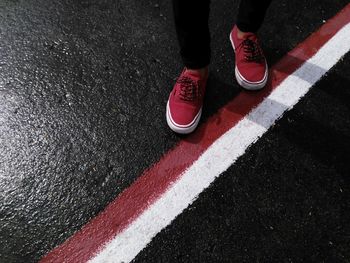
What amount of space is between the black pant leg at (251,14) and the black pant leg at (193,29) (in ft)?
1.27

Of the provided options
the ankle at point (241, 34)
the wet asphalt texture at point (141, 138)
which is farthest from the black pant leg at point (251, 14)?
the wet asphalt texture at point (141, 138)

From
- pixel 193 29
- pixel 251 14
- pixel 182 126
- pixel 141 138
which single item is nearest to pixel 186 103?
pixel 182 126

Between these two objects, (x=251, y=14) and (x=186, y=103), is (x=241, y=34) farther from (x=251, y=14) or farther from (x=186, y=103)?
(x=186, y=103)

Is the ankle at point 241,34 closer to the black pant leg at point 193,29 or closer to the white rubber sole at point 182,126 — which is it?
the black pant leg at point 193,29

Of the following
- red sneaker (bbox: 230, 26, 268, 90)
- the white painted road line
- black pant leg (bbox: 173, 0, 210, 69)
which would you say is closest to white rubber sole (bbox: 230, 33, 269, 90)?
red sneaker (bbox: 230, 26, 268, 90)

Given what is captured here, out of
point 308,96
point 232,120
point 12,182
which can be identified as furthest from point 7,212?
point 308,96

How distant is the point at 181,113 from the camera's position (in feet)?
7.30

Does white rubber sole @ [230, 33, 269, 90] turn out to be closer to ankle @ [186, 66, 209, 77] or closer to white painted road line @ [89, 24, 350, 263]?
white painted road line @ [89, 24, 350, 263]

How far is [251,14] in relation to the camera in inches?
85.7

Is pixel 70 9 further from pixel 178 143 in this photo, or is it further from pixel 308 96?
pixel 308 96

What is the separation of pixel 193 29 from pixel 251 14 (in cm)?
58

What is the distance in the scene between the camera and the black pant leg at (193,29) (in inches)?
66.5

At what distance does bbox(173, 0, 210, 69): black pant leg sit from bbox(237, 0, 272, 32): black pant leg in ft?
1.27

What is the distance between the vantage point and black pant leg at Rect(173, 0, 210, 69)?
169 centimetres
